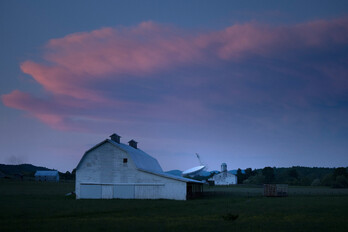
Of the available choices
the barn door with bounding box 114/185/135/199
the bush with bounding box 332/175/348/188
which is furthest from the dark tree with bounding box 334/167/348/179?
the barn door with bounding box 114/185/135/199

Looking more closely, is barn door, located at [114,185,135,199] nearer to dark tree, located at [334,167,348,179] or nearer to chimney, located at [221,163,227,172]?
dark tree, located at [334,167,348,179]

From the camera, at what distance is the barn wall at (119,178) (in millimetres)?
40125

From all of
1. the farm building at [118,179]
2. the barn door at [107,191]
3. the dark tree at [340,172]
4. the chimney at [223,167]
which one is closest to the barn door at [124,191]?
the farm building at [118,179]

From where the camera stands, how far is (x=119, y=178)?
135ft

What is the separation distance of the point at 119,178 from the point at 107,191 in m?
2.16

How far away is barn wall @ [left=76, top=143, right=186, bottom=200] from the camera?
1580 inches

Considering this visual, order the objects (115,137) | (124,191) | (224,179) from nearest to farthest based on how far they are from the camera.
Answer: (124,191)
(115,137)
(224,179)

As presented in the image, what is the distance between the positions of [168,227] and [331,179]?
96617 mm

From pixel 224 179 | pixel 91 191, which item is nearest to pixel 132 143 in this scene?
pixel 91 191

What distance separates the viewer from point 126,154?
1638 inches

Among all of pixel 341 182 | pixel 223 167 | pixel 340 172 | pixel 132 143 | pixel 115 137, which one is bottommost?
pixel 341 182

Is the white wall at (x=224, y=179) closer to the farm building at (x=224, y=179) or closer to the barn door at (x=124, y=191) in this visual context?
the farm building at (x=224, y=179)

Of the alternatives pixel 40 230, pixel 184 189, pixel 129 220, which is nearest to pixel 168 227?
pixel 129 220

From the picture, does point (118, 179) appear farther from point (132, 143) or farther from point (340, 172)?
point (340, 172)
